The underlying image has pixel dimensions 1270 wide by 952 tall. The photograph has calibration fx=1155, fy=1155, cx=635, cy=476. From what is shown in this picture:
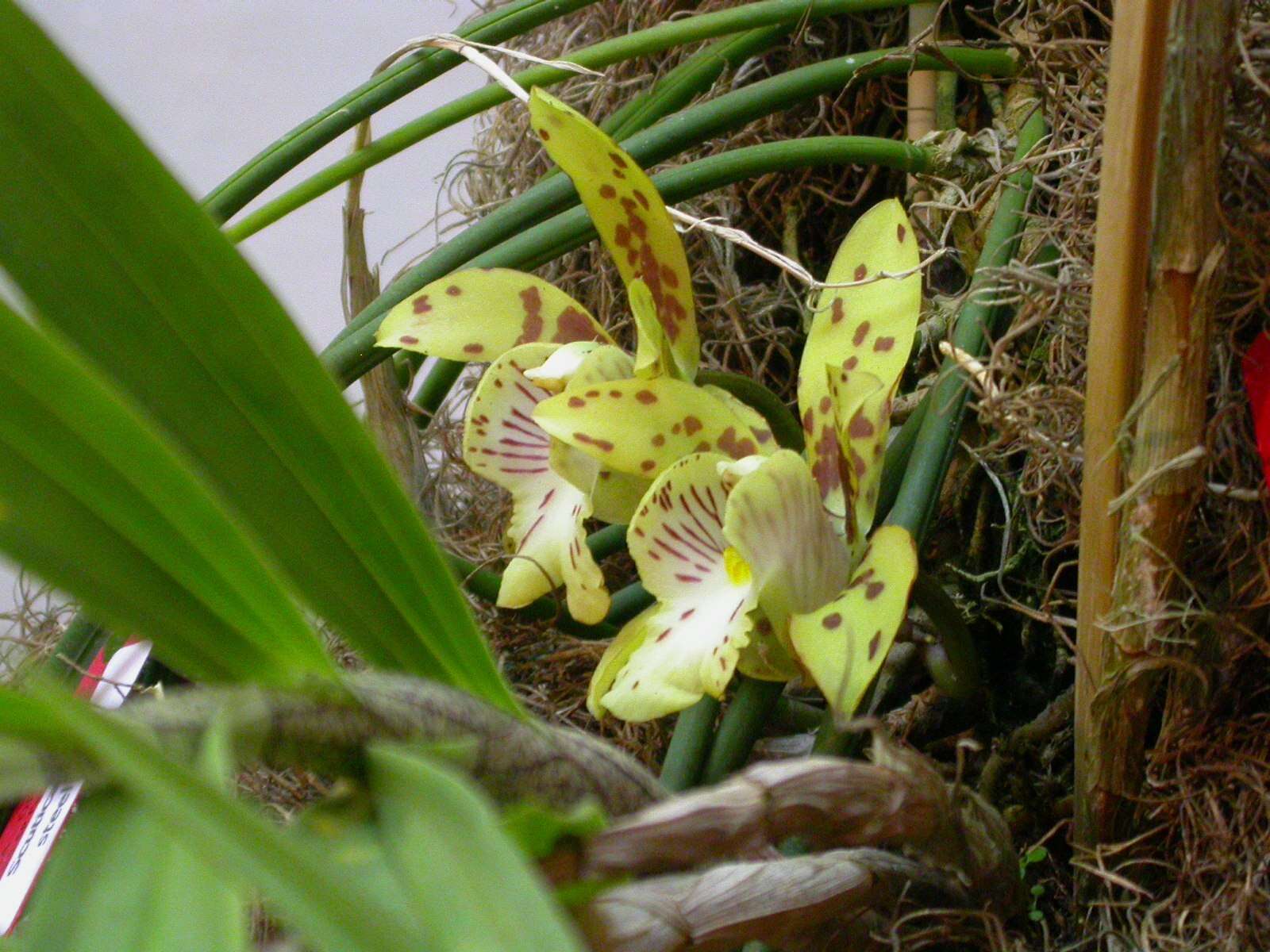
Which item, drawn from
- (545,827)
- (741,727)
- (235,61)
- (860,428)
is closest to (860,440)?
(860,428)

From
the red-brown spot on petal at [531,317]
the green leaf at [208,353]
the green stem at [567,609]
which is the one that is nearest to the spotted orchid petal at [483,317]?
the red-brown spot on petal at [531,317]

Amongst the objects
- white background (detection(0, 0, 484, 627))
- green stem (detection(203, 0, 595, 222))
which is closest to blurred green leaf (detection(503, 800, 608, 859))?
green stem (detection(203, 0, 595, 222))

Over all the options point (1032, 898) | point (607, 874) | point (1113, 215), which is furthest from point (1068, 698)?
point (607, 874)

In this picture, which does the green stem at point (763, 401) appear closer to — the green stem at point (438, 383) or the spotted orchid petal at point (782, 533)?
the spotted orchid petal at point (782, 533)

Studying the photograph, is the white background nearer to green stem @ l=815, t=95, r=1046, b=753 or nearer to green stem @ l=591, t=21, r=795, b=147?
green stem @ l=591, t=21, r=795, b=147

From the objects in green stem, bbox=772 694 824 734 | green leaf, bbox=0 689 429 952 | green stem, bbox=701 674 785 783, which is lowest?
green stem, bbox=772 694 824 734

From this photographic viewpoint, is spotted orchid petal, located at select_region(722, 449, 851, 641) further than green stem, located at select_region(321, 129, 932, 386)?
No
